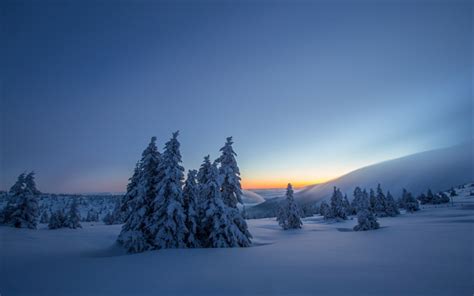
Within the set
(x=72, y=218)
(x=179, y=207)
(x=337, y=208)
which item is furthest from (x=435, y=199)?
(x=72, y=218)

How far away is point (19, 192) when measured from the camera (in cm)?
3838

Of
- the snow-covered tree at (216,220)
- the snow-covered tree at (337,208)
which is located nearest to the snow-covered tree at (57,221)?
the snow-covered tree at (216,220)

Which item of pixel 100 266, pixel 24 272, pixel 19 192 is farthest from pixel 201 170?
pixel 19 192

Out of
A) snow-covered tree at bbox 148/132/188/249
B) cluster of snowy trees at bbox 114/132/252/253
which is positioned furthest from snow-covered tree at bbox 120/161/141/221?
snow-covered tree at bbox 148/132/188/249

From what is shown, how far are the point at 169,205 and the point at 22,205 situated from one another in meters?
36.3

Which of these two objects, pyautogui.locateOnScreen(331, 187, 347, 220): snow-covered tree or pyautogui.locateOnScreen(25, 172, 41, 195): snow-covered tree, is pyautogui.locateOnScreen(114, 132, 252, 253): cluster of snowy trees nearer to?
pyautogui.locateOnScreen(25, 172, 41, 195): snow-covered tree

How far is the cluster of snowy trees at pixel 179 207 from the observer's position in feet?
65.9

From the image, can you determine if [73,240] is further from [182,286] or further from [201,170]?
[182,286]

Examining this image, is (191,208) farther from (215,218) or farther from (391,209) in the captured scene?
(391,209)

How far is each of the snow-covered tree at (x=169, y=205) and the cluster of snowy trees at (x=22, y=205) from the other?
106ft

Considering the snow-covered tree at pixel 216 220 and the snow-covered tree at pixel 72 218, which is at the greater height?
the snow-covered tree at pixel 216 220

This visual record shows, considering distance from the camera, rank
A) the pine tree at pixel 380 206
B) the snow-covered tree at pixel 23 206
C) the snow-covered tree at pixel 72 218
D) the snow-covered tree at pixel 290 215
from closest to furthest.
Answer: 1. the snow-covered tree at pixel 23 206
2. the snow-covered tree at pixel 290 215
3. the snow-covered tree at pixel 72 218
4. the pine tree at pixel 380 206

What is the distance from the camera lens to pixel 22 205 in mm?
37688

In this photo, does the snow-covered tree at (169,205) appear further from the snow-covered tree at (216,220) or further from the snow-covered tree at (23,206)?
the snow-covered tree at (23,206)
